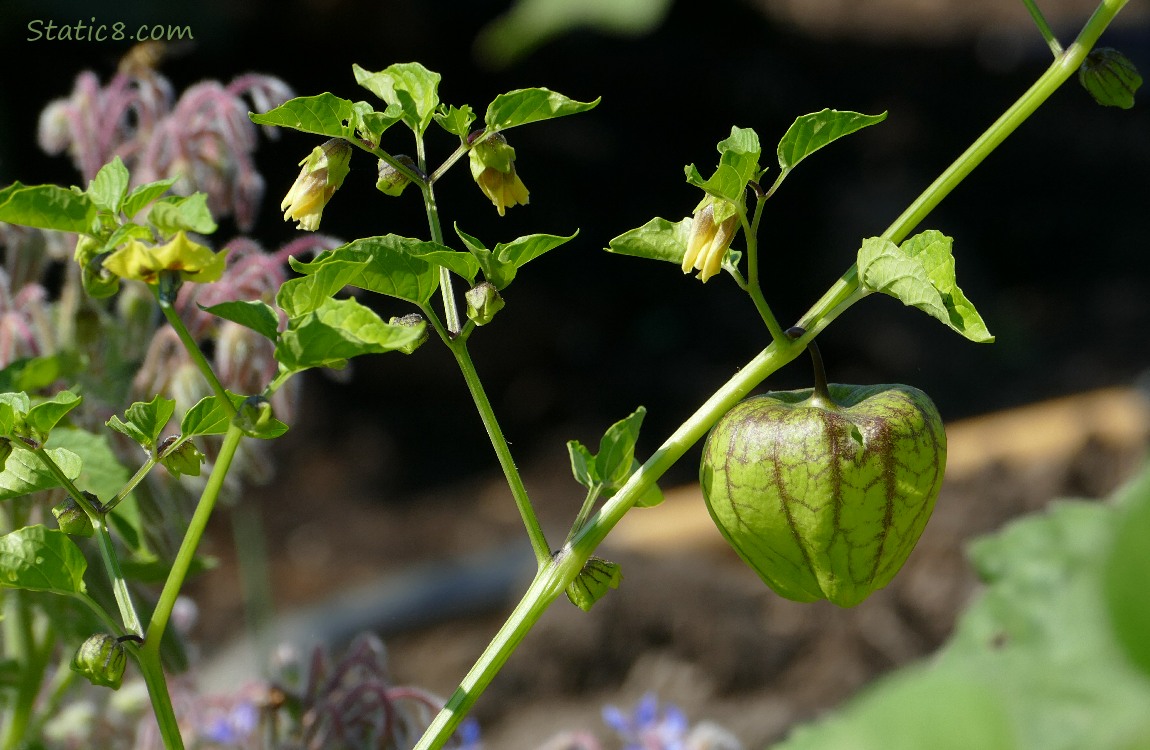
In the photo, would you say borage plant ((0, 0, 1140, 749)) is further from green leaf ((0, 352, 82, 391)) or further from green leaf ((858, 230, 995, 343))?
green leaf ((0, 352, 82, 391))

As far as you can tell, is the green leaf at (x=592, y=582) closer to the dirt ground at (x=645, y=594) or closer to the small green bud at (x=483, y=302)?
the small green bud at (x=483, y=302)

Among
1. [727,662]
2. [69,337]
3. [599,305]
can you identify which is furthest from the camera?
[599,305]

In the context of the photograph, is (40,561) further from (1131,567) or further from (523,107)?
(1131,567)

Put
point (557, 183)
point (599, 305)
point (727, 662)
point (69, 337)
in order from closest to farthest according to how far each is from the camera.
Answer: point (69, 337)
point (727, 662)
point (599, 305)
point (557, 183)

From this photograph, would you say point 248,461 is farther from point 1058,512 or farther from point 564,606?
point 564,606

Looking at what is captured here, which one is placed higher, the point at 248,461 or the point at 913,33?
the point at 248,461

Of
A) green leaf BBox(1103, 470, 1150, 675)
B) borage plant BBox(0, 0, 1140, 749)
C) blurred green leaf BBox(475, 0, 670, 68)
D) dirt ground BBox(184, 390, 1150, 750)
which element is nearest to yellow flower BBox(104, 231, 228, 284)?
borage plant BBox(0, 0, 1140, 749)

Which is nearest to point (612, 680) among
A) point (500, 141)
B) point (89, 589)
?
point (89, 589)

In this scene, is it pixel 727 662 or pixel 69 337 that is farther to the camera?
pixel 727 662
